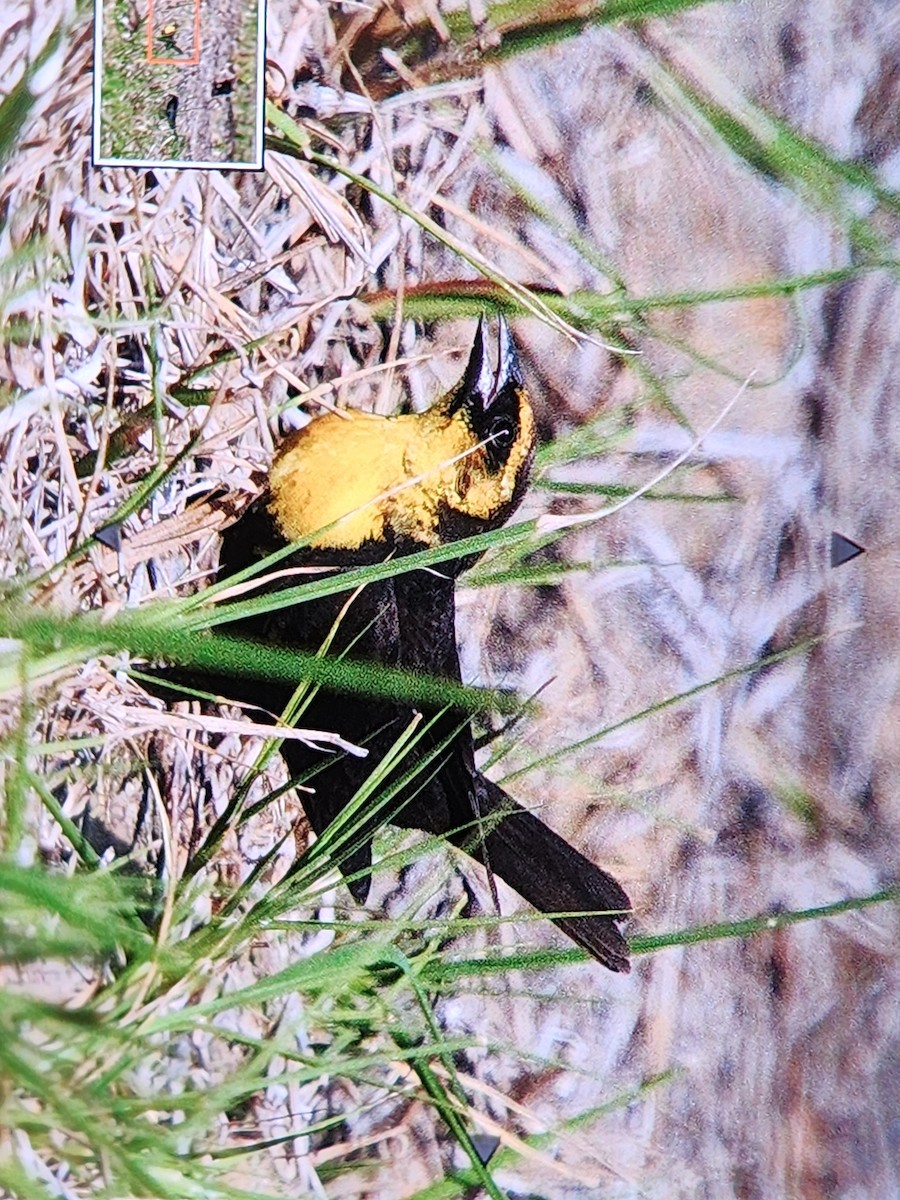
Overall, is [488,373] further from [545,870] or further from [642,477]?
[545,870]

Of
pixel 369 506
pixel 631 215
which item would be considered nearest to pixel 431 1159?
pixel 369 506

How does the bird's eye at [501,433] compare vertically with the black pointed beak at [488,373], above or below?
below

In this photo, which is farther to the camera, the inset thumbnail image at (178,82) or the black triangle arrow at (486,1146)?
the black triangle arrow at (486,1146)

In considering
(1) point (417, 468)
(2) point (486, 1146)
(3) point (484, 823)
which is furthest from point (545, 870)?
(1) point (417, 468)

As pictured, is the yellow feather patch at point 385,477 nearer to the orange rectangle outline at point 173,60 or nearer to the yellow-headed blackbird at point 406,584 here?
the yellow-headed blackbird at point 406,584

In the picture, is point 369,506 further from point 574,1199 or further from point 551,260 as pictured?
point 574,1199

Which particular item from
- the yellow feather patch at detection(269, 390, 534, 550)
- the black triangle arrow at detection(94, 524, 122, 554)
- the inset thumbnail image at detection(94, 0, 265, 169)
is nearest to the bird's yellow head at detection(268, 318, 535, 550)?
the yellow feather patch at detection(269, 390, 534, 550)

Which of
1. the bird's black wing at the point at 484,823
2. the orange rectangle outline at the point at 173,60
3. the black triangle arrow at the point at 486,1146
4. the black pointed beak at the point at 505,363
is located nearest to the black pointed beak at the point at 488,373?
the black pointed beak at the point at 505,363

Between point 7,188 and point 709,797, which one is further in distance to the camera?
point 709,797
